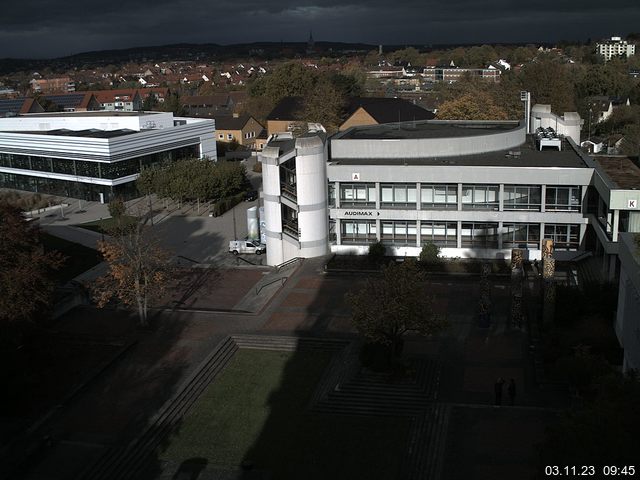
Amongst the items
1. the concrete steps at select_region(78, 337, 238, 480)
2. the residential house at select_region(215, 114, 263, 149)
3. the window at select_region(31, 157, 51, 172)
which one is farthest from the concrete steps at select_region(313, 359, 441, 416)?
the residential house at select_region(215, 114, 263, 149)

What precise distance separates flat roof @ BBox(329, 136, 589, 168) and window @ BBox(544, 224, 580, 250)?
3546 millimetres

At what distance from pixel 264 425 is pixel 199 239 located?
28175mm

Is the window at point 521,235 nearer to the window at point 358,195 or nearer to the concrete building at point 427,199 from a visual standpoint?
the concrete building at point 427,199

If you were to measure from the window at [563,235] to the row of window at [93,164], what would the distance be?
3917cm

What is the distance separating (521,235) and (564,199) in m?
3.09

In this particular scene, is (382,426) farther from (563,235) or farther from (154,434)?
(563,235)

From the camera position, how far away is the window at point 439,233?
41.7 m

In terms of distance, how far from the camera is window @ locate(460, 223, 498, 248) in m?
41.1

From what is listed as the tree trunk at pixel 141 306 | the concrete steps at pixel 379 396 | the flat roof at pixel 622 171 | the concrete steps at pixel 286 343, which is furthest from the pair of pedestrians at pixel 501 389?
the tree trunk at pixel 141 306

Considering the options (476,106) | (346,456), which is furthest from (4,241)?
(476,106)

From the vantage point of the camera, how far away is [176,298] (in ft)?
119

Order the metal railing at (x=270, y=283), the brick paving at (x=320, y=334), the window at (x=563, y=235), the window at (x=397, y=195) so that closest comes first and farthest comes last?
the brick paving at (x=320, y=334) < the metal railing at (x=270, y=283) < the window at (x=563, y=235) < the window at (x=397, y=195)

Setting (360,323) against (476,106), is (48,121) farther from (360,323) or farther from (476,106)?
(360,323)

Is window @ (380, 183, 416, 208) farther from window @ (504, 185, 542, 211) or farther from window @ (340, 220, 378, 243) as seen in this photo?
window @ (504, 185, 542, 211)
